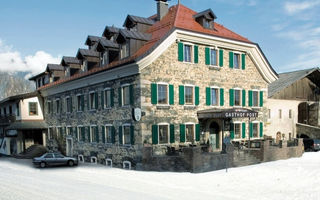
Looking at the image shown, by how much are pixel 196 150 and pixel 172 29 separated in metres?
8.06

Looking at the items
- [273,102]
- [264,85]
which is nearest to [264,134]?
[264,85]

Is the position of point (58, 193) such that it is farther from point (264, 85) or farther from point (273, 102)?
point (273, 102)

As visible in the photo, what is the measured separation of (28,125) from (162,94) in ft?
58.0

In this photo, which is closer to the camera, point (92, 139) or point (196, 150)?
point (196, 150)

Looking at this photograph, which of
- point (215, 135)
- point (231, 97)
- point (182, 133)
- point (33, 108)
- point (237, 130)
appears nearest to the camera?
point (182, 133)

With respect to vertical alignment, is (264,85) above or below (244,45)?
below

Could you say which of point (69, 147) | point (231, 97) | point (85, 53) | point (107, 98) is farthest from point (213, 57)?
point (69, 147)

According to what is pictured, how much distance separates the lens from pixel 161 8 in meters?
24.3

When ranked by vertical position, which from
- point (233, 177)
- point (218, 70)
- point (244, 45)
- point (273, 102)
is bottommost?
point (233, 177)

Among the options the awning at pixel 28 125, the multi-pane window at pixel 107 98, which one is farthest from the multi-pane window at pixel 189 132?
the awning at pixel 28 125

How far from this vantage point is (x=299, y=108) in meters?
36.2

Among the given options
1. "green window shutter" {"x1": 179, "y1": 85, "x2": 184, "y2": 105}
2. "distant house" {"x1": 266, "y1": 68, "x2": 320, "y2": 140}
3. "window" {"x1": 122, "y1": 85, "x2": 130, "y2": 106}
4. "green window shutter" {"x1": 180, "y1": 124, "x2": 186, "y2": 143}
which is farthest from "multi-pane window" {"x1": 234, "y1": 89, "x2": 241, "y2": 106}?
"window" {"x1": 122, "y1": 85, "x2": 130, "y2": 106}

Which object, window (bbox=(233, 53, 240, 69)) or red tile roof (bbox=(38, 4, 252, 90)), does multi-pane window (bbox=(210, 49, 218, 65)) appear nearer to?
red tile roof (bbox=(38, 4, 252, 90))

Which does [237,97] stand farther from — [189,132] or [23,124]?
[23,124]
